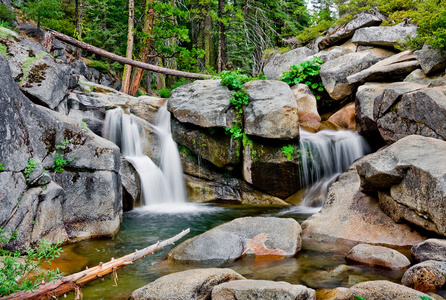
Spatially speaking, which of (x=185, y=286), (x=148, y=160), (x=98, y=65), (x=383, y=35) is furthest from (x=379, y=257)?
(x=98, y=65)

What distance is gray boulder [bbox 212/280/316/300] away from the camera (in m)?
3.41

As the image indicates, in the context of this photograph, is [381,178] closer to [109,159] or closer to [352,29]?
[109,159]

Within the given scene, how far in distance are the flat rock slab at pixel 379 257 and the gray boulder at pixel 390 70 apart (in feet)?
25.4

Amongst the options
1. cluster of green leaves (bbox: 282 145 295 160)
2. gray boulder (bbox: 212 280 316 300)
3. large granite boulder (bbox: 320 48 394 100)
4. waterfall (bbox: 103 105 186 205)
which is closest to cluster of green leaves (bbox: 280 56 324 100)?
large granite boulder (bbox: 320 48 394 100)

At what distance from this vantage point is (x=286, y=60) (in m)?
17.3

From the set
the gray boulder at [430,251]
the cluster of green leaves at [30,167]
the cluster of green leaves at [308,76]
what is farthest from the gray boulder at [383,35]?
the cluster of green leaves at [30,167]

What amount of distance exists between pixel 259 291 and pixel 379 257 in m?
2.63

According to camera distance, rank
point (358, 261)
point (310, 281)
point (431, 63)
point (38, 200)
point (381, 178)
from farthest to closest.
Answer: point (431, 63) < point (381, 178) < point (38, 200) < point (358, 261) < point (310, 281)

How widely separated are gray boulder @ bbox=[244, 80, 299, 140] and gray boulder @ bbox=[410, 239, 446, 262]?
220 inches

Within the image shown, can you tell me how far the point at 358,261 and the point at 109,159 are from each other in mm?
5387

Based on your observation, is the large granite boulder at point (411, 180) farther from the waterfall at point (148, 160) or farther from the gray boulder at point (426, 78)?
the waterfall at point (148, 160)

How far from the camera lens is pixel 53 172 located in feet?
21.9

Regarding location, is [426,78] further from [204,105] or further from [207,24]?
[207,24]

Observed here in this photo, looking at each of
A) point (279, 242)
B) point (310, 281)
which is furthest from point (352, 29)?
point (310, 281)
